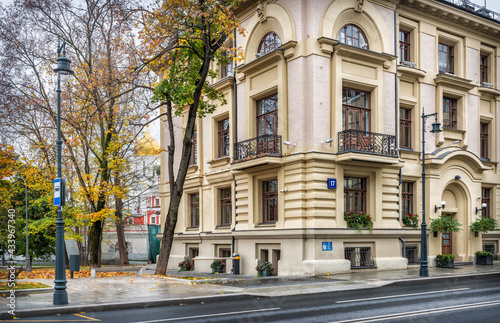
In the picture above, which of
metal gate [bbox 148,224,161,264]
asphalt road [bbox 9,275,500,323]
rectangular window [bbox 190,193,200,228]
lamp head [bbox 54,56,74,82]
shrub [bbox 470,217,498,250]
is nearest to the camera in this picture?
asphalt road [bbox 9,275,500,323]

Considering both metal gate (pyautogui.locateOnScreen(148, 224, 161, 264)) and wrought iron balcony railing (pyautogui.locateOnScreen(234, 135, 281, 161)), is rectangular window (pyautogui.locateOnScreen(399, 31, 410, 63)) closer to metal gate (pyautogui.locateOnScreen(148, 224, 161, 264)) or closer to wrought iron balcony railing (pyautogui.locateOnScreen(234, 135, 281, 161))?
wrought iron balcony railing (pyautogui.locateOnScreen(234, 135, 281, 161))

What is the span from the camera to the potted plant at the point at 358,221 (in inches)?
896

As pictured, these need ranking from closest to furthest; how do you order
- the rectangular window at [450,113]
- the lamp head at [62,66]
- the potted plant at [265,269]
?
the lamp head at [62,66] → the potted plant at [265,269] → the rectangular window at [450,113]

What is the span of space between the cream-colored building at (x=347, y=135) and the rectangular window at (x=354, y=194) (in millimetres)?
69

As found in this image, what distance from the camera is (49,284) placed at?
17.8 metres

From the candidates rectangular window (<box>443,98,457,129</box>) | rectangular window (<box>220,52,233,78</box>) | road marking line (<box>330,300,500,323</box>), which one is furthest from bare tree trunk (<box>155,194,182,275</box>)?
rectangular window (<box>443,98,457,129</box>)

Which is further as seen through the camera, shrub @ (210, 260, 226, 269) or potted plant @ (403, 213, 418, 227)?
shrub @ (210, 260, 226, 269)

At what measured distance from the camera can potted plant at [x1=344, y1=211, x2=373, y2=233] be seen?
74.7 feet

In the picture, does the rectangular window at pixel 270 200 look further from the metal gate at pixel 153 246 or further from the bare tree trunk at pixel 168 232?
the metal gate at pixel 153 246

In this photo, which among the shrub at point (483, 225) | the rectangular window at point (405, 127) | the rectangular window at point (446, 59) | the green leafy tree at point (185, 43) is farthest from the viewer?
the rectangular window at point (446, 59)

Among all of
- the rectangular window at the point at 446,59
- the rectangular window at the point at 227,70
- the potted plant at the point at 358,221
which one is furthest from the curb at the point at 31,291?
the rectangular window at the point at 446,59

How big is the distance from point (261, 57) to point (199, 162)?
8.67 meters

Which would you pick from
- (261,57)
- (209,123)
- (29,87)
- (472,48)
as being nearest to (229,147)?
(209,123)

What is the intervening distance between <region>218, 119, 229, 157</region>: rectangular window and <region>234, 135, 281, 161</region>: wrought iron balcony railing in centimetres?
309
